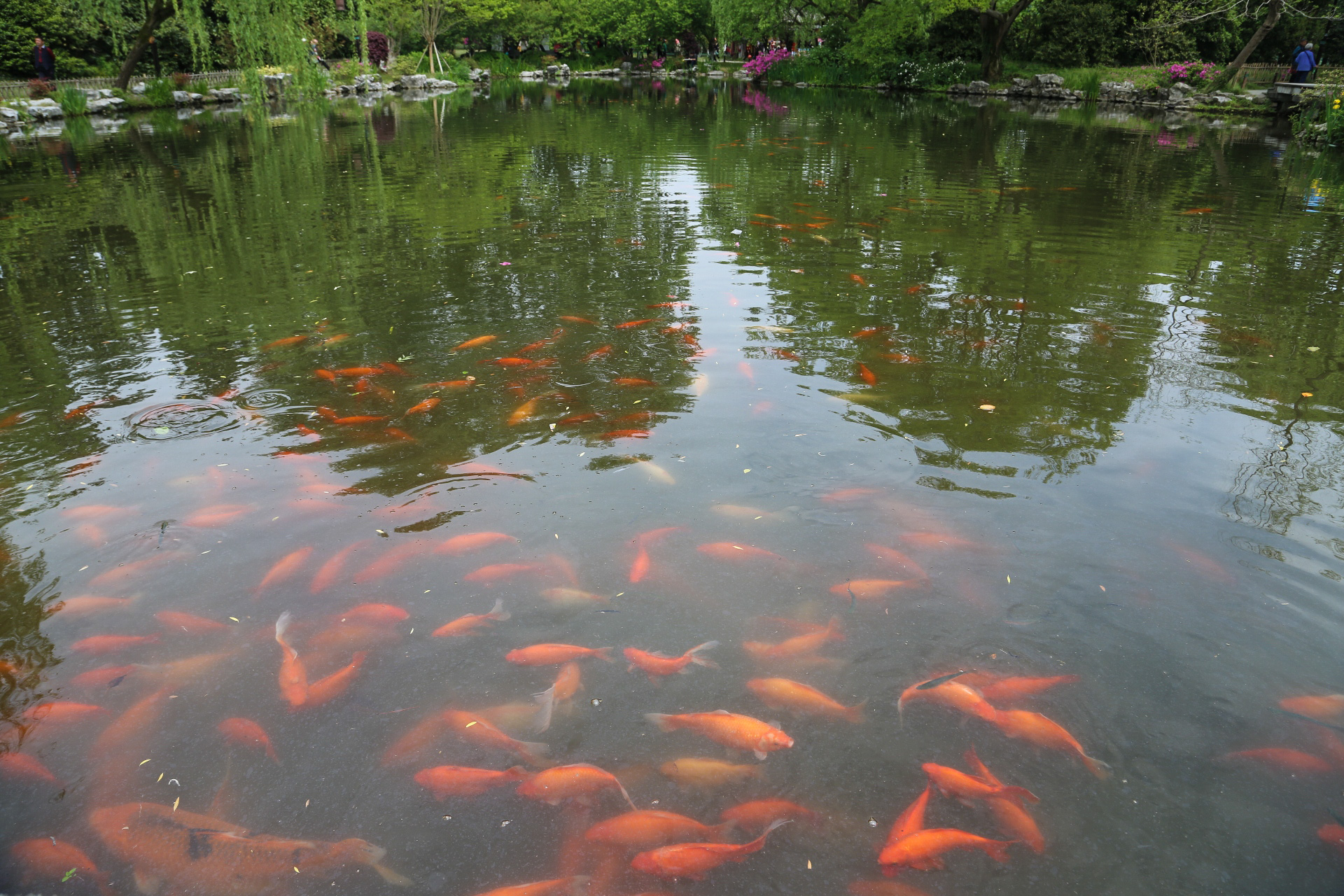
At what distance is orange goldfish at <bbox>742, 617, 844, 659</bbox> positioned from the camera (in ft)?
10.7

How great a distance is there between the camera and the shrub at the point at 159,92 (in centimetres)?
2680

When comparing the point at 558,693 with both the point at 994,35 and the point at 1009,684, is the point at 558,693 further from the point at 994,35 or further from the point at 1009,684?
the point at 994,35

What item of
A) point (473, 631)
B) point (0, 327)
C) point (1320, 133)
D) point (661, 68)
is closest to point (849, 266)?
point (473, 631)

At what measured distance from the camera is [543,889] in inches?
94.1

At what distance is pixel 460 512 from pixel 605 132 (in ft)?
59.5

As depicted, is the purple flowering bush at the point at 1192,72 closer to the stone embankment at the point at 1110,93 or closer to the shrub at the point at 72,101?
the stone embankment at the point at 1110,93

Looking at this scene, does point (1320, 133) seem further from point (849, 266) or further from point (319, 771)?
point (319, 771)

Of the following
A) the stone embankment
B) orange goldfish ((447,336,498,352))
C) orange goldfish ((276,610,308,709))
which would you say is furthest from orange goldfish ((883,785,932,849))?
the stone embankment

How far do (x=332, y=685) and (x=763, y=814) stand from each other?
1.75 m

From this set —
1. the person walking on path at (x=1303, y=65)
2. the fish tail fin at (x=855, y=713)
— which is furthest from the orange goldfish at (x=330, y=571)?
the person walking on path at (x=1303, y=65)

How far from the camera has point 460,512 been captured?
421 cm

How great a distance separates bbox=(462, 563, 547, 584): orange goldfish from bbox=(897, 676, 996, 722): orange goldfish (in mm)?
1711

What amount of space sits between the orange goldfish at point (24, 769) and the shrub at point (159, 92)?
31.2 meters

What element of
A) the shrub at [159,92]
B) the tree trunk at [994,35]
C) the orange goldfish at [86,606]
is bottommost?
the orange goldfish at [86,606]
